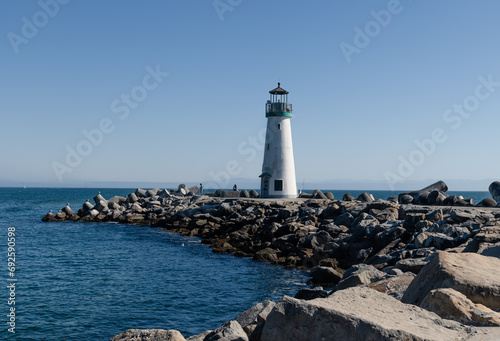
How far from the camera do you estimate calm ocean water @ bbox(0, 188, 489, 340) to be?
12.0 metres

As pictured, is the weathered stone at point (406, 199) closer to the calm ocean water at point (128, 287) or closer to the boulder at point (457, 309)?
the calm ocean water at point (128, 287)

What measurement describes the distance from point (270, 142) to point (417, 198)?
13674 millimetres

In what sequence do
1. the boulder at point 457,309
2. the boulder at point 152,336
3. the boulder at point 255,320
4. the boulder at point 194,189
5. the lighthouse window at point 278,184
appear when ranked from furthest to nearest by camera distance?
1. the boulder at point 194,189
2. the lighthouse window at point 278,184
3. the boulder at point 255,320
4. the boulder at point 457,309
5. the boulder at point 152,336

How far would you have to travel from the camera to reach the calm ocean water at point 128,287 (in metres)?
12.0

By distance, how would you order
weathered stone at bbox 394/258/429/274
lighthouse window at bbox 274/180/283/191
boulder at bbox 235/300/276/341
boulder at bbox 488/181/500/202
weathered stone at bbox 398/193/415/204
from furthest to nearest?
1. lighthouse window at bbox 274/180/283/191
2. boulder at bbox 488/181/500/202
3. weathered stone at bbox 398/193/415/204
4. weathered stone at bbox 394/258/429/274
5. boulder at bbox 235/300/276/341

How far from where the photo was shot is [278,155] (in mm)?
37844

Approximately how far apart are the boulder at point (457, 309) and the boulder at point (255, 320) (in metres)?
2.33

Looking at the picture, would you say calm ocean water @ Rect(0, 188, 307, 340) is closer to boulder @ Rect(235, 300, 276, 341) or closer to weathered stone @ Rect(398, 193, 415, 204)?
boulder @ Rect(235, 300, 276, 341)

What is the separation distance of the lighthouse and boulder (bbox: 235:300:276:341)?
29625 mm

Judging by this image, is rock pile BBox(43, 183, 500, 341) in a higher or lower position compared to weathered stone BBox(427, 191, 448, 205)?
lower

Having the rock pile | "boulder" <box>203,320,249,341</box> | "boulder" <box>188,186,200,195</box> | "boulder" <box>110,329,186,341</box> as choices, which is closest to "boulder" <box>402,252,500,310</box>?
the rock pile

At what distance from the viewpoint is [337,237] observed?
20.9 meters

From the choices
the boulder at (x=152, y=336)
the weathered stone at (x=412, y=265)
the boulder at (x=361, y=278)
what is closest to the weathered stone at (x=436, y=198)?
the weathered stone at (x=412, y=265)

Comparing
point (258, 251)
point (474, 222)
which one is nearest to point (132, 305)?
point (258, 251)
